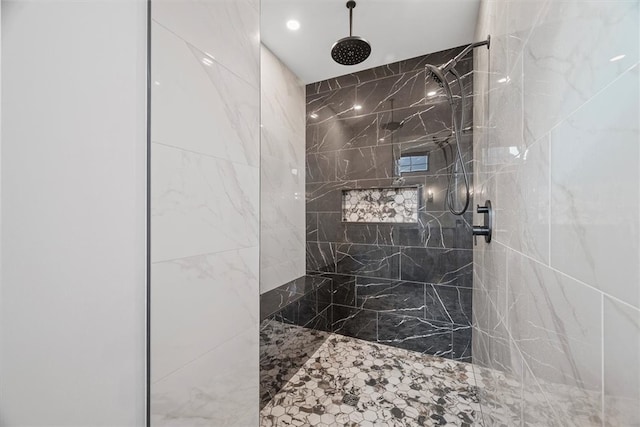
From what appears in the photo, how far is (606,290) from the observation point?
0.36 metres

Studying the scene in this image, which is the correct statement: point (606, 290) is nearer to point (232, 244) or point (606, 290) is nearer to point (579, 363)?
point (579, 363)

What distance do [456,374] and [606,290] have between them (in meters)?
2.07

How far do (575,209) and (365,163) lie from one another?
207 cm

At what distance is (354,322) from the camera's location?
2512 millimetres

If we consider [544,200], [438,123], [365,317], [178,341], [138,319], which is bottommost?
[365,317]

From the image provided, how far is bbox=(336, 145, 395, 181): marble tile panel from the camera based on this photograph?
2373 mm

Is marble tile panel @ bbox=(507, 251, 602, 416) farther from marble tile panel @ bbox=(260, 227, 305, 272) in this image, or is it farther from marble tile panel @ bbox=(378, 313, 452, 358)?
marble tile panel @ bbox=(260, 227, 305, 272)

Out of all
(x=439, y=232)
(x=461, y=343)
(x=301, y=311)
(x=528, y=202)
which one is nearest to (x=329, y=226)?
(x=301, y=311)

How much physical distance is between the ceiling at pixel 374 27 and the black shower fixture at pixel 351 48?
128 millimetres

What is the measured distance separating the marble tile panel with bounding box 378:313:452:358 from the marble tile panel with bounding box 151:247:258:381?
1.68 meters

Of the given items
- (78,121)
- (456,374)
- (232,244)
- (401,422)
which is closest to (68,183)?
(78,121)

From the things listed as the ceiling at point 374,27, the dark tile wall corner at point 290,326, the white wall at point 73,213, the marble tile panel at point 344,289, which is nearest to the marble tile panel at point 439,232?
the marble tile panel at point 344,289

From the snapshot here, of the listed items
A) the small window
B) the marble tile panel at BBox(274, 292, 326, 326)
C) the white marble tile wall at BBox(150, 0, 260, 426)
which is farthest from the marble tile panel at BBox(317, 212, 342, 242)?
the white marble tile wall at BBox(150, 0, 260, 426)

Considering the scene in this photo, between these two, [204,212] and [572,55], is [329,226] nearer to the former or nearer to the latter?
[204,212]
